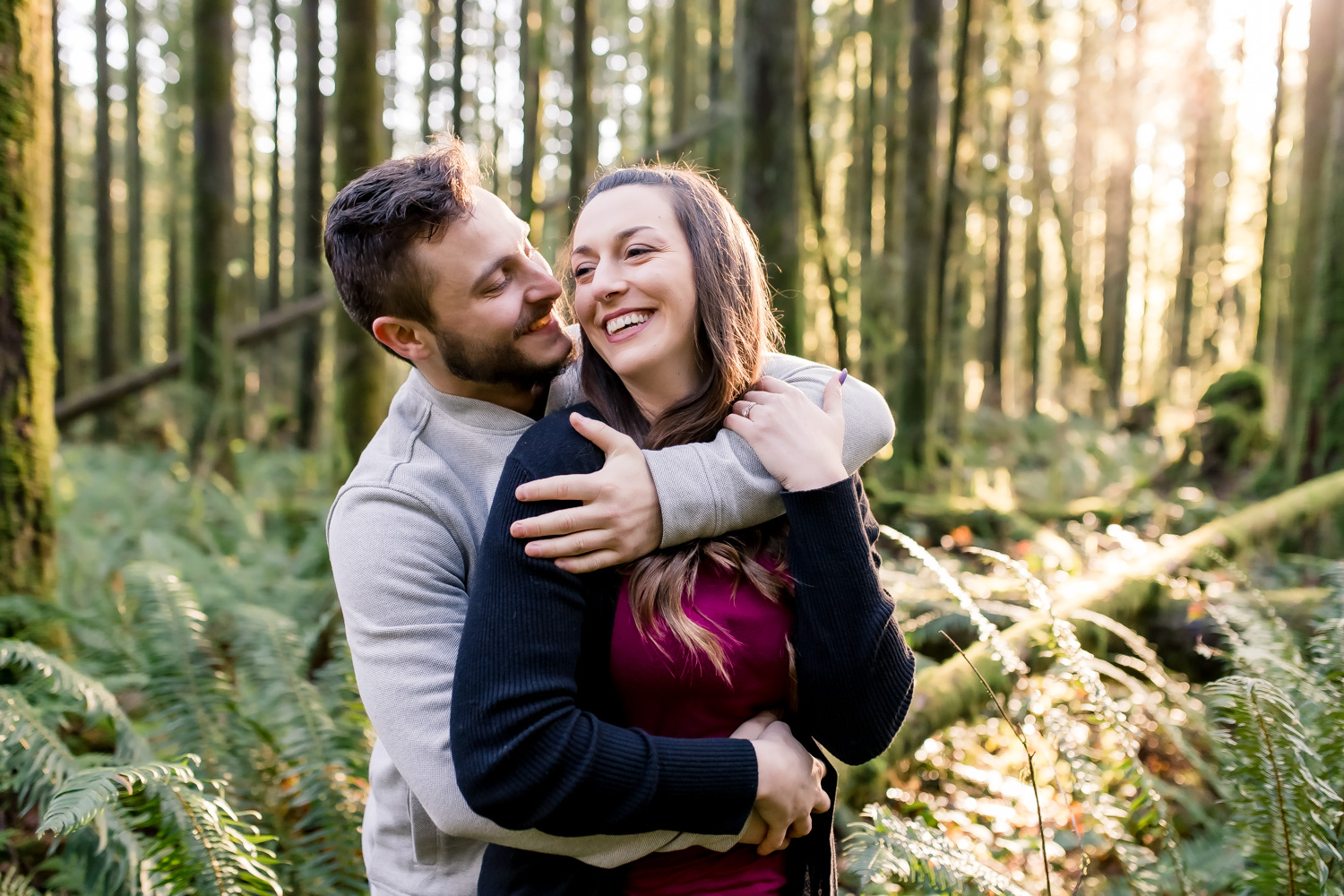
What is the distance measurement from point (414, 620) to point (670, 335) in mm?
770

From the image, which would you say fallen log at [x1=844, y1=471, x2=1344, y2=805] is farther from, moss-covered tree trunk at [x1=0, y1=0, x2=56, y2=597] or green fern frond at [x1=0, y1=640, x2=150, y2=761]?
moss-covered tree trunk at [x1=0, y1=0, x2=56, y2=597]

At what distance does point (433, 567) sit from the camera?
1670 mm

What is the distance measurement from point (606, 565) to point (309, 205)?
11922 mm

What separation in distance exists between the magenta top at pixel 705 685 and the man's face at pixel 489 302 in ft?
2.18

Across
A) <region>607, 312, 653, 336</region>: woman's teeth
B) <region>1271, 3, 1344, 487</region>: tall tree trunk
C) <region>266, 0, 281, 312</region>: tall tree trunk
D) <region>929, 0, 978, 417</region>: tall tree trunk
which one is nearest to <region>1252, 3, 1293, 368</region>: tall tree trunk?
<region>1271, 3, 1344, 487</region>: tall tree trunk

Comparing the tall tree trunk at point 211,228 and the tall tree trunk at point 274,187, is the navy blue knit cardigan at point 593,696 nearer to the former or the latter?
the tall tree trunk at point 211,228

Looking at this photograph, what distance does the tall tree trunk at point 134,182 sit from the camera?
19000 mm

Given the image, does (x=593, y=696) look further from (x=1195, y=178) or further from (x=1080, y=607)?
(x=1195, y=178)

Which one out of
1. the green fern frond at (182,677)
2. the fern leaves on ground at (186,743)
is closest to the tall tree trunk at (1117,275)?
the fern leaves on ground at (186,743)

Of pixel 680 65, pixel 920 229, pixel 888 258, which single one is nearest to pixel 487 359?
pixel 920 229

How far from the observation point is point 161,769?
1979 millimetres

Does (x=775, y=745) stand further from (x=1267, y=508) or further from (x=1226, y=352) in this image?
(x=1226, y=352)

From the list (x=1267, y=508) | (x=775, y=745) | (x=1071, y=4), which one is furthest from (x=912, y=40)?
(x=1071, y=4)

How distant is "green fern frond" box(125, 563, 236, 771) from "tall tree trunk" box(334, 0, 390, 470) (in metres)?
2.90
